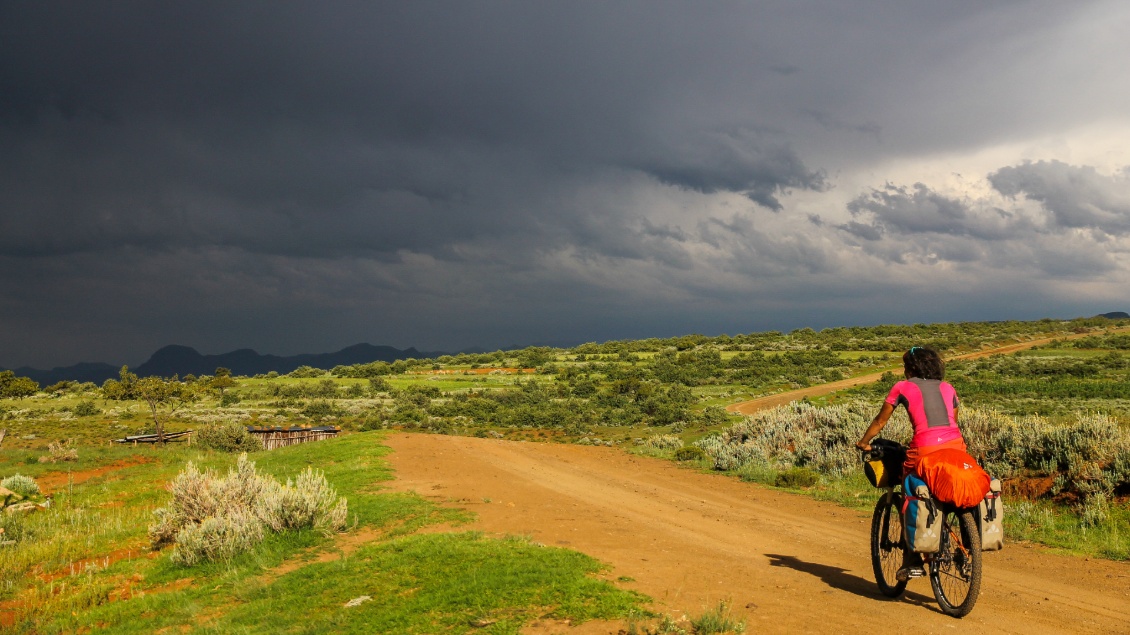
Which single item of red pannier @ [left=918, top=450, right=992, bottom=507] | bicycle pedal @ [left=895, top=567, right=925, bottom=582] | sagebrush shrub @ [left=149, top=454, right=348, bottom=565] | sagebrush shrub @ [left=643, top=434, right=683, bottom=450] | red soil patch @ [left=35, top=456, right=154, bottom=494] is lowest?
sagebrush shrub @ [left=643, top=434, right=683, bottom=450]

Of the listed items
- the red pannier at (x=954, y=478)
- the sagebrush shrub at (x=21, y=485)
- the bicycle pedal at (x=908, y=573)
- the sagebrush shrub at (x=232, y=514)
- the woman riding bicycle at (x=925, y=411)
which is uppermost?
the woman riding bicycle at (x=925, y=411)

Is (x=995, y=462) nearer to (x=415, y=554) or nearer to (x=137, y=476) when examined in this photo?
(x=415, y=554)

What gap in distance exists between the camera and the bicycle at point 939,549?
5.76 m

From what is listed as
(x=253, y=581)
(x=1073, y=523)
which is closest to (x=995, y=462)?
(x=1073, y=523)

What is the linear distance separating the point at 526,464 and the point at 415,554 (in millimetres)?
11677

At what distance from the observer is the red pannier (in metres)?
5.64

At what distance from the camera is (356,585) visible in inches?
322

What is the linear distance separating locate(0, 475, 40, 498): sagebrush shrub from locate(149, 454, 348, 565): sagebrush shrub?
28.8 ft

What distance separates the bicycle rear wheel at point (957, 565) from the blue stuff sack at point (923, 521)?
0.14m

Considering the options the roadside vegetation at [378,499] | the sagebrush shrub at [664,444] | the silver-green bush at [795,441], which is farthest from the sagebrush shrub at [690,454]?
the sagebrush shrub at [664,444]

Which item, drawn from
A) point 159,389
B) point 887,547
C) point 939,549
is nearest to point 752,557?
point 887,547

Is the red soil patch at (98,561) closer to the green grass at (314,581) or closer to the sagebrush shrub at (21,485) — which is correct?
the green grass at (314,581)

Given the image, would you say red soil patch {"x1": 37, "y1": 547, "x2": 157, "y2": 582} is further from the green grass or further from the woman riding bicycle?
the woman riding bicycle

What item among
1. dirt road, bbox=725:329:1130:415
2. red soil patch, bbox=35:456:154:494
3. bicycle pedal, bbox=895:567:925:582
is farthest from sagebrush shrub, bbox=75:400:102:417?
bicycle pedal, bbox=895:567:925:582
